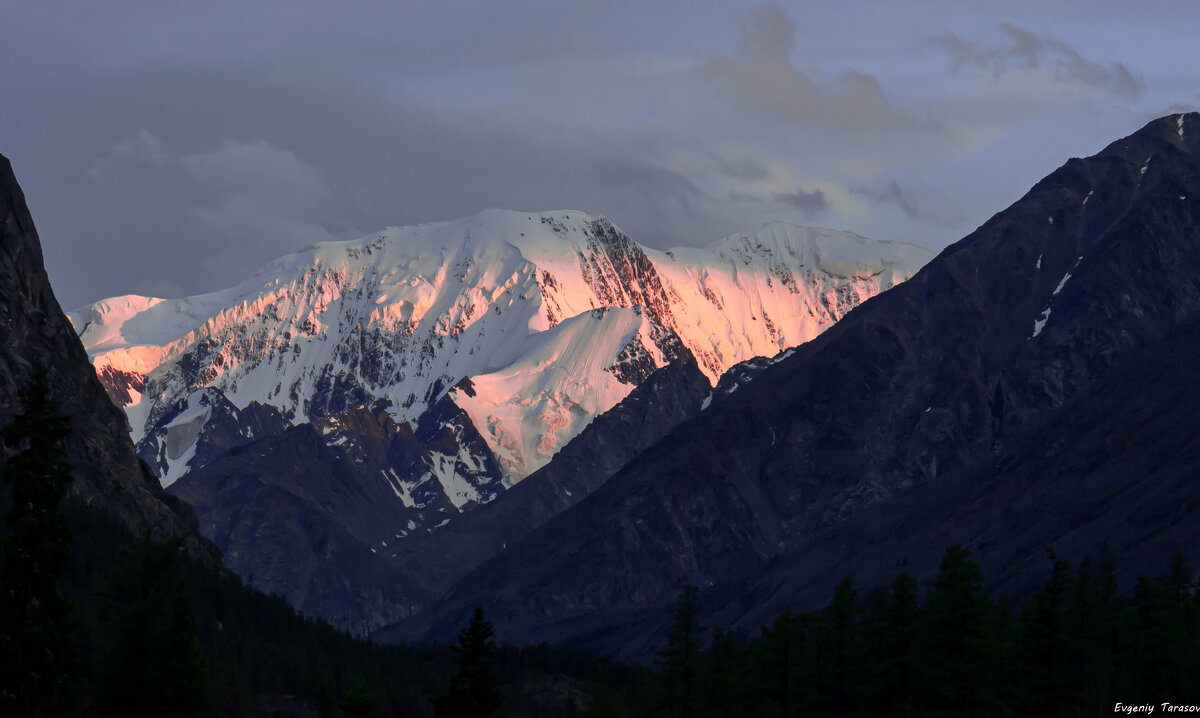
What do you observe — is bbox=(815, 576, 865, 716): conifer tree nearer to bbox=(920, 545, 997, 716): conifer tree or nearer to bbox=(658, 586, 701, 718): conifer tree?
bbox=(658, 586, 701, 718): conifer tree

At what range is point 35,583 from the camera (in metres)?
70.7

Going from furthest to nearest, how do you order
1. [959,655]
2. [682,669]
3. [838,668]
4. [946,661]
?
[682,669] → [838,668] → [946,661] → [959,655]

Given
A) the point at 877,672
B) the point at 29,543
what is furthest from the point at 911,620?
the point at 29,543

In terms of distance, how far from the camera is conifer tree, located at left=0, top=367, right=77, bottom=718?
69125 mm

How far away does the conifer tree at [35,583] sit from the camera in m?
69.1

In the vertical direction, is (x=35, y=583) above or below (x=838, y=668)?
above

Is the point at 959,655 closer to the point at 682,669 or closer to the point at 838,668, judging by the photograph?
the point at 838,668

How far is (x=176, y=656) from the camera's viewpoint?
282 feet

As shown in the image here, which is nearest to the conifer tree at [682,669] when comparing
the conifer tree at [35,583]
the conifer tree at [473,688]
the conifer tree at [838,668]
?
the conifer tree at [838,668]

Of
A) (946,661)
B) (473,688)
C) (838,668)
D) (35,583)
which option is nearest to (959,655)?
(946,661)

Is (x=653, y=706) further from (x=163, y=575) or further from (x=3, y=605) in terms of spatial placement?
(x=3, y=605)

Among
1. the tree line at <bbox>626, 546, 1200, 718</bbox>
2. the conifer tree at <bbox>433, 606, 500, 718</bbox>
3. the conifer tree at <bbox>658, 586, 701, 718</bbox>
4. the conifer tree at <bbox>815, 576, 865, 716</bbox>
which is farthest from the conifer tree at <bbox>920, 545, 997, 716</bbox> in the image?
the conifer tree at <bbox>433, 606, 500, 718</bbox>

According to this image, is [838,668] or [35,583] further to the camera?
[838,668]

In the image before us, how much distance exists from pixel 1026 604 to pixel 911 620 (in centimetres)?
1529
